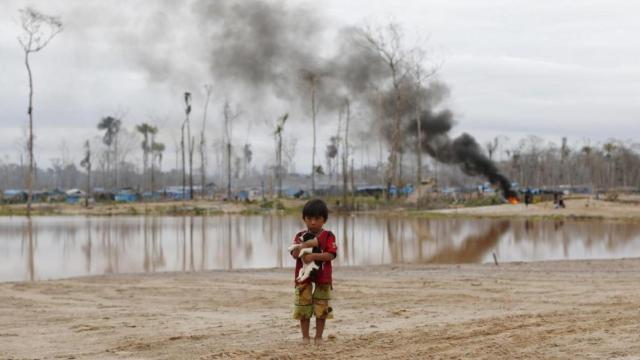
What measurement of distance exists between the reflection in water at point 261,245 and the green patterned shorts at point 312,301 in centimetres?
1312

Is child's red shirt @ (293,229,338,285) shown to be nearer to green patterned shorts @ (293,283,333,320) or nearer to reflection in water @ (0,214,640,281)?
green patterned shorts @ (293,283,333,320)

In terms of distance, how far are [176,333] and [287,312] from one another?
2.45 m

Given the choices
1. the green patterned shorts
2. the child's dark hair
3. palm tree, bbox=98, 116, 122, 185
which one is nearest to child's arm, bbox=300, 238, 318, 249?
the child's dark hair

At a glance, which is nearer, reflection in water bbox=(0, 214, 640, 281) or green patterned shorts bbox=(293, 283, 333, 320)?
green patterned shorts bbox=(293, 283, 333, 320)

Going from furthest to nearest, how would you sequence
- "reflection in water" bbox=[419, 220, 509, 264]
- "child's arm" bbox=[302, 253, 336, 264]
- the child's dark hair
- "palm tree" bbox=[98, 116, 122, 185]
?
"palm tree" bbox=[98, 116, 122, 185] < "reflection in water" bbox=[419, 220, 509, 264] < the child's dark hair < "child's arm" bbox=[302, 253, 336, 264]

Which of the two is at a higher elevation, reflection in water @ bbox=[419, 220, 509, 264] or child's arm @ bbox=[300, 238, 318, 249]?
child's arm @ bbox=[300, 238, 318, 249]

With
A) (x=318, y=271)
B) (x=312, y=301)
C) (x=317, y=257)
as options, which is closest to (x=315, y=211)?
(x=317, y=257)

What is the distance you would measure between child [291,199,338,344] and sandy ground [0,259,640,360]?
0.37m

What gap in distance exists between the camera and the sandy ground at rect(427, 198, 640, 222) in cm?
5488

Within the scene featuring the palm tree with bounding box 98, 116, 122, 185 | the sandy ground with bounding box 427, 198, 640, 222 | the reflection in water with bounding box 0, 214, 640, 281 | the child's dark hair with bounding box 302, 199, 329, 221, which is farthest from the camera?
the palm tree with bounding box 98, 116, 122, 185

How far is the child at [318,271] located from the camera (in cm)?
827

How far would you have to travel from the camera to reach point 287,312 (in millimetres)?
12016

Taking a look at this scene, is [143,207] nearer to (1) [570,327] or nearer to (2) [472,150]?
(2) [472,150]

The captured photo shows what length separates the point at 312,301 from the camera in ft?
27.8
